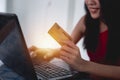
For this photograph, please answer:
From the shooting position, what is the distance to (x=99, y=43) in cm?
115

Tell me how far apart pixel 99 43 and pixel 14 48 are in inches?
22.3

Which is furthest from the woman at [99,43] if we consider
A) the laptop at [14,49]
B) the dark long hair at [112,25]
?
the laptop at [14,49]

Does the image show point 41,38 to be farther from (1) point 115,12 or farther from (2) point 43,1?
(1) point 115,12

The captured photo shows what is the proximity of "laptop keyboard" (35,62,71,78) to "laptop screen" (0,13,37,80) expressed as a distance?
0.43ft

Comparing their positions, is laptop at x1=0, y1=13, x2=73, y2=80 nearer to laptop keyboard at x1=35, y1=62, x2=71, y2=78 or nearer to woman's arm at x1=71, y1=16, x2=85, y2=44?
laptop keyboard at x1=35, y1=62, x2=71, y2=78

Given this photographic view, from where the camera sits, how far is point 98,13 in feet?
3.28

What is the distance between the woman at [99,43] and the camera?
81cm

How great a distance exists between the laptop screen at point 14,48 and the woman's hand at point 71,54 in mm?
152

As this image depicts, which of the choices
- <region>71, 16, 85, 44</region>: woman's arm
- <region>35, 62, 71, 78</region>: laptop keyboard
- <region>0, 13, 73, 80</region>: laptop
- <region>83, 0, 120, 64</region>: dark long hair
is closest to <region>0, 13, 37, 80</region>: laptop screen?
<region>0, 13, 73, 80</region>: laptop

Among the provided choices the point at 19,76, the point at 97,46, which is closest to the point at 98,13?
the point at 97,46

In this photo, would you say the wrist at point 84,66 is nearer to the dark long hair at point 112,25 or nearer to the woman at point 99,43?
the woman at point 99,43

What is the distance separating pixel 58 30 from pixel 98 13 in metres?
0.26

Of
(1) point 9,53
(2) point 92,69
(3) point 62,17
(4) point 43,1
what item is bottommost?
(2) point 92,69

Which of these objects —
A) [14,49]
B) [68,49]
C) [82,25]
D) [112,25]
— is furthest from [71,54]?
[82,25]
